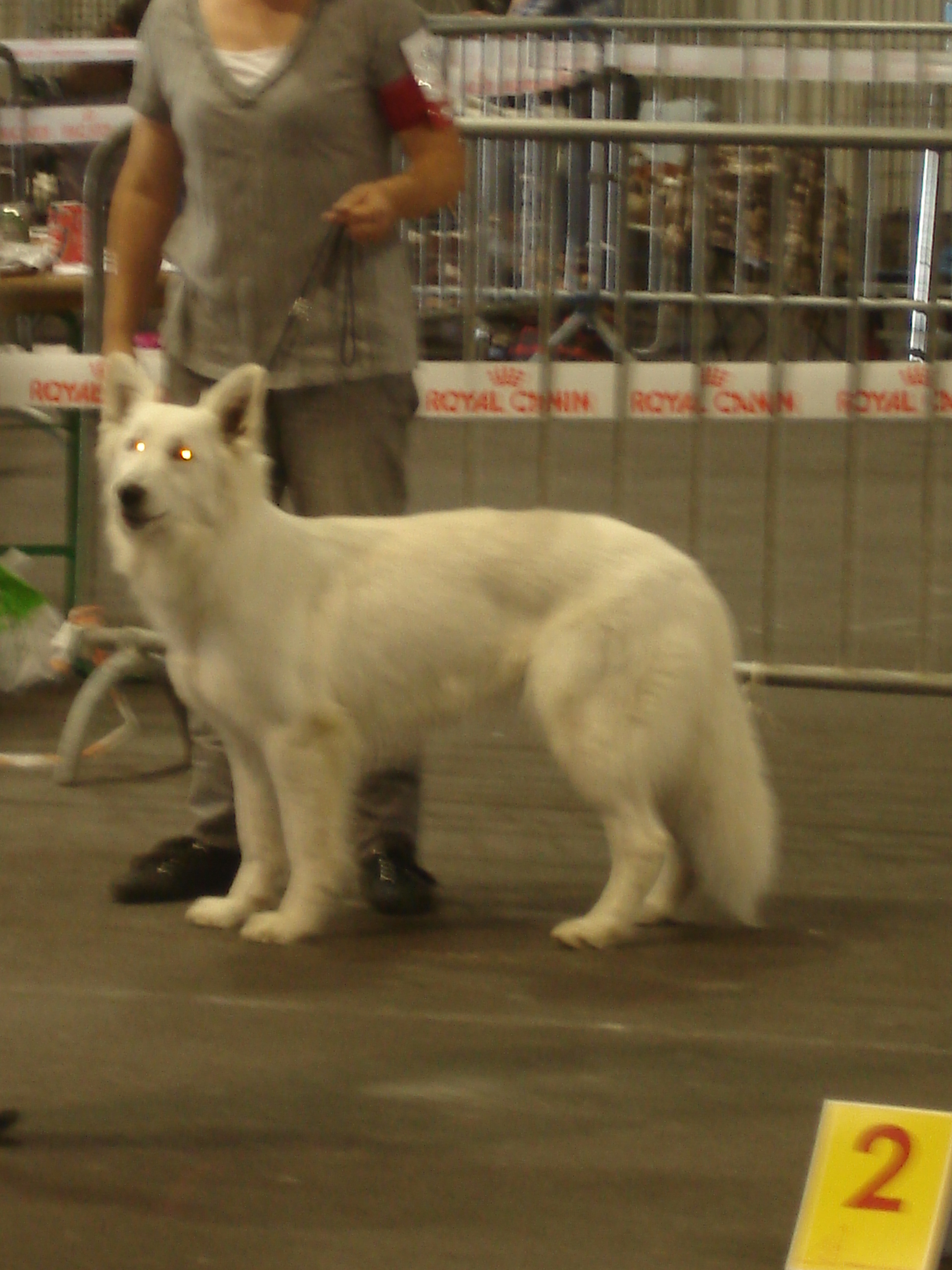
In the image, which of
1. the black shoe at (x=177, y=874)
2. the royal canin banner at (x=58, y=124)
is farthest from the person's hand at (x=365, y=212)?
the royal canin banner at (x=58, y=124)

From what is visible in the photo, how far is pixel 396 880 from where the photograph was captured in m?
3.82

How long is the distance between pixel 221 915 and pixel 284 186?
1395 mm

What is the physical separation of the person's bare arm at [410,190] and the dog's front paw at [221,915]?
130cm

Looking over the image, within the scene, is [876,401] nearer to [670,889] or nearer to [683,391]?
[683,391]

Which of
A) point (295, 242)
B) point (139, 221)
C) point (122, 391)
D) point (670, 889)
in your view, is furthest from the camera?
point (139, 221)

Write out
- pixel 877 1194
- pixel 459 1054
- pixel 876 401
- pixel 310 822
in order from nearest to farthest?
1. pixel 877 1194
2. pixel 459 1054
3. pixel 310 822
4. pixel 876 401

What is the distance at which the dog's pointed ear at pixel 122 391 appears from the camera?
3.42m

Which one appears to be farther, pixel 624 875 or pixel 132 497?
pixel 624 875

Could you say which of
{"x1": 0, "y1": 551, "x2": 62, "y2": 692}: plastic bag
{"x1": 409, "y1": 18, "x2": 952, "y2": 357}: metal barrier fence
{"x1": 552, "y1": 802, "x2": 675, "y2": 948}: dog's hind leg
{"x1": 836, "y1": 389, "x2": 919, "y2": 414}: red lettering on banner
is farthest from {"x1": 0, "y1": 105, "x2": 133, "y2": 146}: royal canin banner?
{"x1": 552, "y1": 802, "x2": 675, "y2": 948}: dog's hind leg

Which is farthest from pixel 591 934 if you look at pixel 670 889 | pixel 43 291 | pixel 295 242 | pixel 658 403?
pixel 43 291

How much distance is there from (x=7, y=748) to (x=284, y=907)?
5.42 feet

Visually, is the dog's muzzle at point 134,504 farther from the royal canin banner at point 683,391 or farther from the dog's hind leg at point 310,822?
the royal canin banner at point 683,391

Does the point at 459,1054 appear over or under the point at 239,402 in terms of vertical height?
under

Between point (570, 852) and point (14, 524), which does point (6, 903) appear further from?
point (14, 524)
